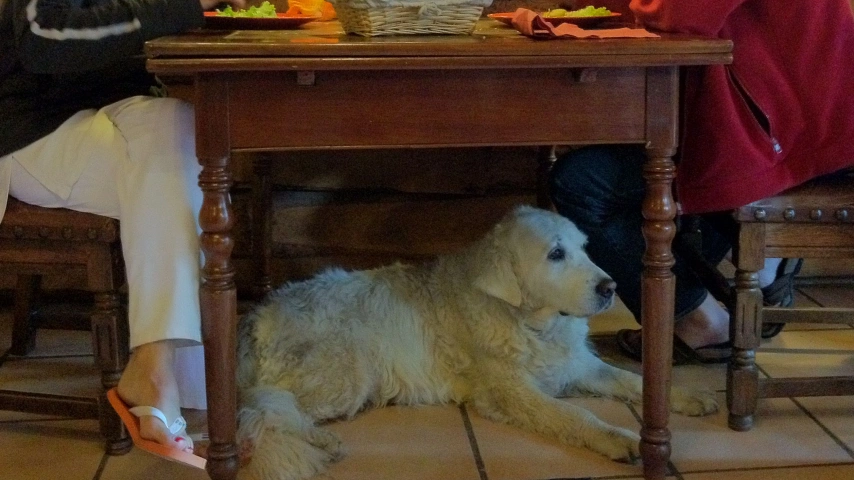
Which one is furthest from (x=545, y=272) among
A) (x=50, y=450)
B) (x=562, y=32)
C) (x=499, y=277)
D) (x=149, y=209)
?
(x=50, y=450)

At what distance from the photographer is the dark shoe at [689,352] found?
1920 mm

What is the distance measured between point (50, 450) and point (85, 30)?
2.60 ft

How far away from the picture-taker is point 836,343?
204 centimetres

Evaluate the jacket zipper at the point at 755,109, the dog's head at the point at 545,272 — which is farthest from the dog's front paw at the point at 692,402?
the jacket zipper at the point at 755,109

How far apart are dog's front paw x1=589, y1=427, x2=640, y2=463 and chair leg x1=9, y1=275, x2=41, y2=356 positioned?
1.34 metres

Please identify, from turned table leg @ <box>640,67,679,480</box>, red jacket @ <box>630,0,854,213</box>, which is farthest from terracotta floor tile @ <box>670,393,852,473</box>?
red jacket @ <box>630,0,854,213</box>

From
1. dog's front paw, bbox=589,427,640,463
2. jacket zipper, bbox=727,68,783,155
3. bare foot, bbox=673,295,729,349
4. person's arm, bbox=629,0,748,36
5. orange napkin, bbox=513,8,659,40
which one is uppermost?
person's arm, bbox=629,0,748,36

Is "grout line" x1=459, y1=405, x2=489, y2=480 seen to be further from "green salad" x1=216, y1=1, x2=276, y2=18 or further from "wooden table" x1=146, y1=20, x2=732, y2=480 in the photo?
"green salad" x1=216, y1=1, x2=276, y2=18

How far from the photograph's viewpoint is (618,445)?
1.48 meters

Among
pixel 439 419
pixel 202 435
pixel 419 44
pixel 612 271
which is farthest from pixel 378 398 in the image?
pixel 419 44

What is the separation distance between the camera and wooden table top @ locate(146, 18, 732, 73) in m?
1.16

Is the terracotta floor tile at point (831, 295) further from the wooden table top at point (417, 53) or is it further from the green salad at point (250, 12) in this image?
the green salad at point (250, 12)

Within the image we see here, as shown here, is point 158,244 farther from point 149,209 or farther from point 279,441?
point 279,441

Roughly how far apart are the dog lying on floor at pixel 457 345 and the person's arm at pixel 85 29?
627mm
